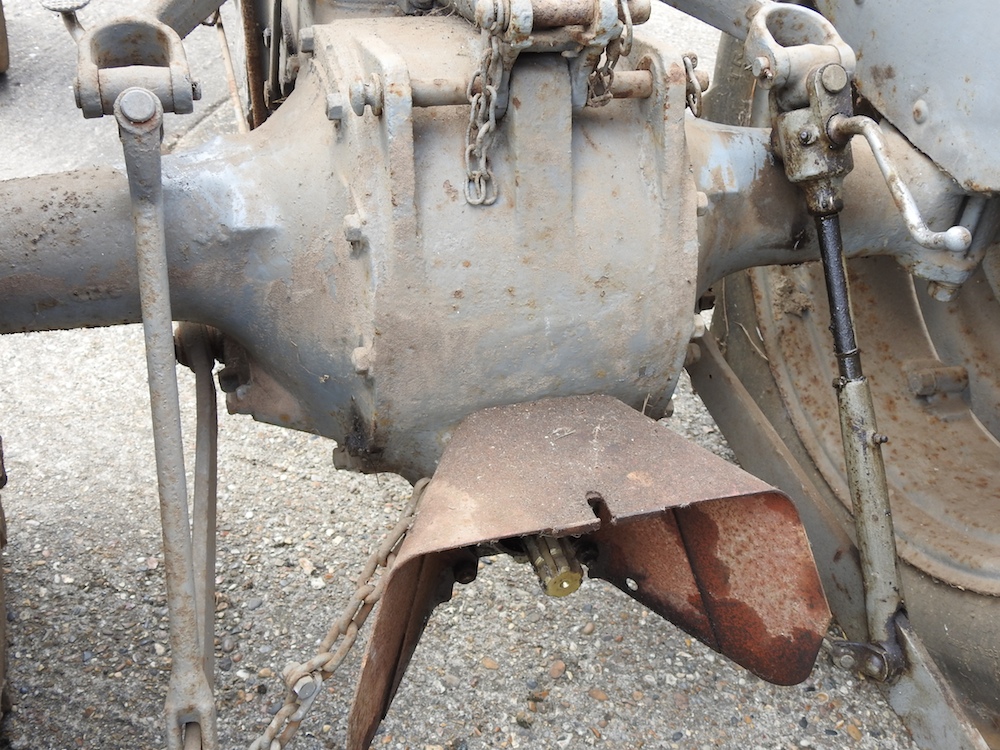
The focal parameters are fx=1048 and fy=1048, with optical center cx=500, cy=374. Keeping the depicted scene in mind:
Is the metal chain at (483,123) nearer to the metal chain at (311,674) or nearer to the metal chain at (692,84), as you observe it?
the metal chain at (692,84)

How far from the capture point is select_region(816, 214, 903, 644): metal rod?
165 centimetres

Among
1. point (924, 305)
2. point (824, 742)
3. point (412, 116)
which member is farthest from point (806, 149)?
point (824, 742)

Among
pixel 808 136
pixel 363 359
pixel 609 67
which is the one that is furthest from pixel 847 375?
pixel 363 359

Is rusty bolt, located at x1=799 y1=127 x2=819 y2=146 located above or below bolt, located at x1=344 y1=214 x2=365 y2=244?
above

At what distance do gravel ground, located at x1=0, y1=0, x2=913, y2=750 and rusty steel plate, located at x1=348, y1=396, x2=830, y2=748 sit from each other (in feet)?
1.65

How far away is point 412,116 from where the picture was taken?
4.22ft

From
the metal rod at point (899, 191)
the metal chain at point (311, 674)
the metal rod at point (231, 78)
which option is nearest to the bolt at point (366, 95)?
the metal chain at point (311, 674)

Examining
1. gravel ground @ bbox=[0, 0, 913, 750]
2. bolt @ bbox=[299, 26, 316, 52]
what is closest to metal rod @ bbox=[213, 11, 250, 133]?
gravel ground @ bbox=[0, 0, 913, 750]

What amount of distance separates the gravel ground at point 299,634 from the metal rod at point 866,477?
1.21 feet

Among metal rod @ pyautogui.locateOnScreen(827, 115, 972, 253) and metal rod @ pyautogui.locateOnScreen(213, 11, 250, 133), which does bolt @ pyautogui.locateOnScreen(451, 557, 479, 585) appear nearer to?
metal rod @ pyautogui.locateOnScreen(827, 115, 972, 253)

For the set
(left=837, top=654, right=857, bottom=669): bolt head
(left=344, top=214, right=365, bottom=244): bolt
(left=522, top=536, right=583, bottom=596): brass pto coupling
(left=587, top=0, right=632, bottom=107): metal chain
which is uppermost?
(left=587, top=0, right=632, bottom=107): metal chain

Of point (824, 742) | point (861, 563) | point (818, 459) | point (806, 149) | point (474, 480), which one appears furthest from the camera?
point (818, 459)

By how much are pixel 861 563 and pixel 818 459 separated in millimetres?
426

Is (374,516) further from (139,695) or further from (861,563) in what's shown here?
(861,563)
